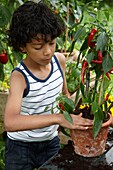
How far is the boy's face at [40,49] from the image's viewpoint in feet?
6.25

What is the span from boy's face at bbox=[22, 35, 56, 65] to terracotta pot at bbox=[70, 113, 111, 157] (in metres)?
0.31

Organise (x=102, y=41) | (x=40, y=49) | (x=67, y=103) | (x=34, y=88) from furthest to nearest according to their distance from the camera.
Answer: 1. (x=34, y=88)
2. (x=40, y=49)
3. (x=67, y=103)
4. (x=102, y=41)

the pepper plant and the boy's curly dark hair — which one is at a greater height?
the boy's curly dark hair

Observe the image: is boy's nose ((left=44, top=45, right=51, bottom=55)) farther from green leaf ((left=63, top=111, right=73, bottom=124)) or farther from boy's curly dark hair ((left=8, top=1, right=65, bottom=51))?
green leaf ((left=63, top=111, right=73, bottom=124))

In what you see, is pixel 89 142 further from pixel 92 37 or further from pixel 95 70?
pixel 92 37

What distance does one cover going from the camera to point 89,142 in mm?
1836

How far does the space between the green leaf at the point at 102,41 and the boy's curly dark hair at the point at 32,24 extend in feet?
0.89

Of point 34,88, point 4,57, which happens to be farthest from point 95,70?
point 4,57

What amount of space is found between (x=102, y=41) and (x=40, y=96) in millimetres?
468

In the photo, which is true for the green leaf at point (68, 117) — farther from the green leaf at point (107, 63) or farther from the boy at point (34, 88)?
the green leaf at point (107, 63)

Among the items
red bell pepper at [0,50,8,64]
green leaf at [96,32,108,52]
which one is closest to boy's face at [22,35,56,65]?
green leaf at [96,32,108,52]

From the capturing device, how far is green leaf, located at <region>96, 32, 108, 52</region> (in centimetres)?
170

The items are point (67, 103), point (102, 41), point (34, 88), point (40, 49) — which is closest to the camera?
point (102, 41)

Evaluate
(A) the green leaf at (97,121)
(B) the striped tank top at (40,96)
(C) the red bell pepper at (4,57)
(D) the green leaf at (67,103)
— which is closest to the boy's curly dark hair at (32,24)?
(B) the striped tank top at (40,96)
